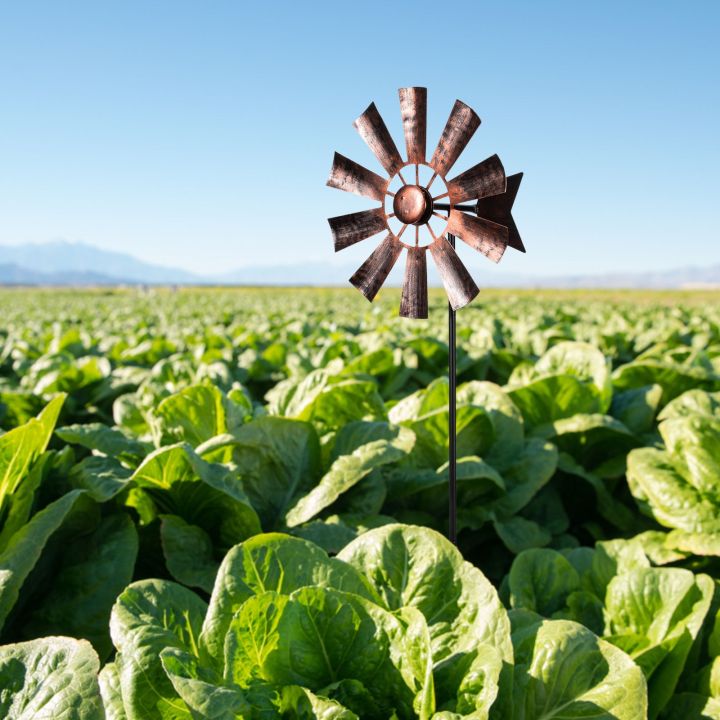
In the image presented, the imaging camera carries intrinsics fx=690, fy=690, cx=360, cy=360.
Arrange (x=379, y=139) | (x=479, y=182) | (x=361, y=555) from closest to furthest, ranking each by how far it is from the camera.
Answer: (x=361, y=555)
(x=479, y=182)
(x=379, y=139)

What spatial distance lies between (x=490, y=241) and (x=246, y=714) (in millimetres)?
1104

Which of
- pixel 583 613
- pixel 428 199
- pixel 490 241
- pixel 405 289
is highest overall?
pixel 428 199

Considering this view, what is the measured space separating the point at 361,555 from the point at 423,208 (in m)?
0.80

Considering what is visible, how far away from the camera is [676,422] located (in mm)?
2410

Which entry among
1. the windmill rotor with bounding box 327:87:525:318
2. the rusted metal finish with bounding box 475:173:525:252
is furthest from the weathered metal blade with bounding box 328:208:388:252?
the rusted metal finish with bounding box 475:173:525:252

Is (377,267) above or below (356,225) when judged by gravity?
below

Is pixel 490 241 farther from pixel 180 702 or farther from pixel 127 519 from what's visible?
pixel 127 519

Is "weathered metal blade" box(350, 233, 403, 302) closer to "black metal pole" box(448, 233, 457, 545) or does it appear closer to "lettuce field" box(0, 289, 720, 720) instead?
"black metal pole" box(448, 233, 457, 545)

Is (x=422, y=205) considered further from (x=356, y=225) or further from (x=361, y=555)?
(x=361, y=555)

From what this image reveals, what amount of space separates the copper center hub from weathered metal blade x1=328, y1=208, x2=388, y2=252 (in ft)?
0.24

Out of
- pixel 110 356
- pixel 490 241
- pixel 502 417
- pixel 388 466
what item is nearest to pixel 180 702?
pixel 490 241

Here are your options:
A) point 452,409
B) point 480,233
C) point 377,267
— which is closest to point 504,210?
point 480,233

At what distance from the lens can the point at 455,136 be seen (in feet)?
5.28

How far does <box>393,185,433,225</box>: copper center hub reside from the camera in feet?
5.36
